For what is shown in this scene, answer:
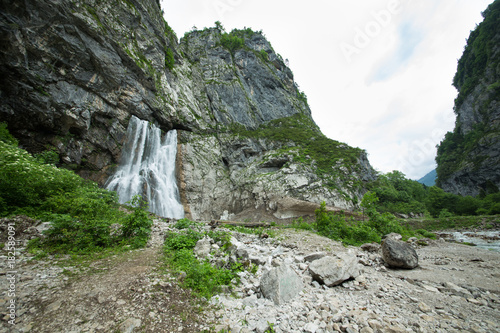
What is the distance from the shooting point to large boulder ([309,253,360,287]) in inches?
157

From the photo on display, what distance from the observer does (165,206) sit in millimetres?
18719

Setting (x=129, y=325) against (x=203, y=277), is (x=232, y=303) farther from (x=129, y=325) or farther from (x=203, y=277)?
(x=129, y=325)

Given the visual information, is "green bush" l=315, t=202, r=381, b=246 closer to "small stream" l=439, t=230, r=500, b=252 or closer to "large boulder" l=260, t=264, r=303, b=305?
"large boulder" l=260, t=264, r=303, b=305

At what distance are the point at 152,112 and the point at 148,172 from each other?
750 centimetres

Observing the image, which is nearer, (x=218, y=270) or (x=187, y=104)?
(x=218, y=270)

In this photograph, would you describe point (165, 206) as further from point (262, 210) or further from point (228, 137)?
point (228, 137)

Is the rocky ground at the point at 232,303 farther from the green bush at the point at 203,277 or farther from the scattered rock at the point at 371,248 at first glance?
the scattered rock at the point at 371,248

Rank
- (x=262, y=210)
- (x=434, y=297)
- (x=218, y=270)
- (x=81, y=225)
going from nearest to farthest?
(x=434, y=297) → (x=218, y=270) → (x=81, y=225) → (x=262, y=210)

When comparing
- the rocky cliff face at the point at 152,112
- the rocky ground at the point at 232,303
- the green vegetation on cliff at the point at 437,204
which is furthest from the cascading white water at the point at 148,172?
the green vegetation on cliff at the point at 437,204

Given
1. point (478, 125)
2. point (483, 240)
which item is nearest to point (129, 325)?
point (483, 240)

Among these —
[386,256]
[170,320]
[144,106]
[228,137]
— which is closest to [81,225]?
[170,320]

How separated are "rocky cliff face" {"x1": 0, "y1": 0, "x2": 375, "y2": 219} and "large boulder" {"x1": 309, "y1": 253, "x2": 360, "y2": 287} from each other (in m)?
15.1

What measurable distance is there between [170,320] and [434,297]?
15.2 feet

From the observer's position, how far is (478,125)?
43250mm
